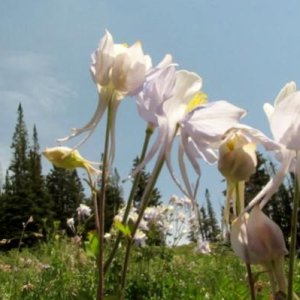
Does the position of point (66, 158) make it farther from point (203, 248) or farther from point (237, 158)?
point (203, 248)

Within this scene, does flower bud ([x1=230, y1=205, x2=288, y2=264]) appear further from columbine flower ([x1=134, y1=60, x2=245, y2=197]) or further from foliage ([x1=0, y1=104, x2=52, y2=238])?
foliage ([x1=0, y1=104, x2=52, y2=238])

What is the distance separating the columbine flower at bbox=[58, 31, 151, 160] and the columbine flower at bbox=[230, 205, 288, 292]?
0.39 metres

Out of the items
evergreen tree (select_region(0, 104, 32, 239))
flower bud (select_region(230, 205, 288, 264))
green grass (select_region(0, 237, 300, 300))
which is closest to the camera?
flower bud (select_region(230, 205, 288, 264))

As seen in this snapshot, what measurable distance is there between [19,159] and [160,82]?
51654mm

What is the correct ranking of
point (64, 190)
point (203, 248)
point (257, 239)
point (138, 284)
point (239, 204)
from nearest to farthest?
point (257, 239)
point (239, 204)
point (138, 284)
point (203, 248)
point (64, 190)

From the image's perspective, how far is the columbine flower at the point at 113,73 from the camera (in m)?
1.04

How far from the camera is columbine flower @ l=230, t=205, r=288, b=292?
700 millimetres

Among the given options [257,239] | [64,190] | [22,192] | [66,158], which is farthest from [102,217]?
[64,190]

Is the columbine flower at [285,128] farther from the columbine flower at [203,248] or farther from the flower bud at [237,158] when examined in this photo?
the columbine flower at [203,248]

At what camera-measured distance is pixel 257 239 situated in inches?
27.5

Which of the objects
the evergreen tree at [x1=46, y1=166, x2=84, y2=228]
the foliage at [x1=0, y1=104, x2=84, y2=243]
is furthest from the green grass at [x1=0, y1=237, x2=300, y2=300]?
the evergreen tree at [x1=46, y1=166, x2=84, y2=228]

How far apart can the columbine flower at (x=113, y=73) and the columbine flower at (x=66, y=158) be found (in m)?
0.04

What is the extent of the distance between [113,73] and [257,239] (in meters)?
0.50

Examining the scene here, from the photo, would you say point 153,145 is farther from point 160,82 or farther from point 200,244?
point 200,244
